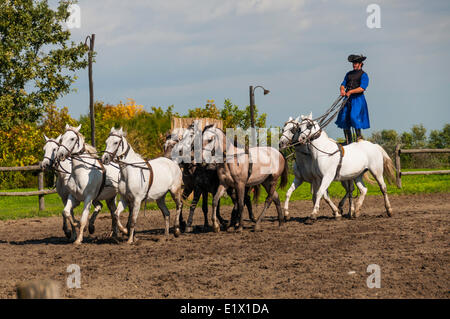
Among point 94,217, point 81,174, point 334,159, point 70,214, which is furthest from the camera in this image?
point 334,159

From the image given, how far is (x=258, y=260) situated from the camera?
8.28 m

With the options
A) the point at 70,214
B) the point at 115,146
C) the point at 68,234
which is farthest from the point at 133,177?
the point at 68,234

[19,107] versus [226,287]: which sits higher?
[19,107]

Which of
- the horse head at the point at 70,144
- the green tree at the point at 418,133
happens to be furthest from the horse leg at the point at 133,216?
the green tree at the point at 418,133

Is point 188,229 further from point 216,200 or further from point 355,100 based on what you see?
point 355,100

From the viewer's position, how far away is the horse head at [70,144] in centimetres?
1014

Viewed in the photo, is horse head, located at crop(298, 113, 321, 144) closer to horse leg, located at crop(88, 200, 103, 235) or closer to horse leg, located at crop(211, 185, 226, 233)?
horse leg, located at crop(211, 185, 226, 233)

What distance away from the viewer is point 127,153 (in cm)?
1036

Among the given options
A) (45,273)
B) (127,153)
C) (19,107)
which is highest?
(19,107)

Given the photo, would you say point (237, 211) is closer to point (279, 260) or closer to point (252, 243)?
point (252, 243)

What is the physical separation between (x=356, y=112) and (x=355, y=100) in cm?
31
